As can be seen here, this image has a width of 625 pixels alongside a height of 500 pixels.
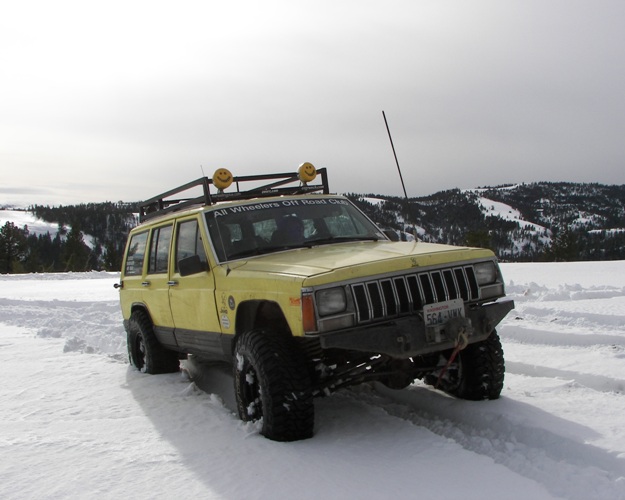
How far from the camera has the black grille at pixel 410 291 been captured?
3.92m

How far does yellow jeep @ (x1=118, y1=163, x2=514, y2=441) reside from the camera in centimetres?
389

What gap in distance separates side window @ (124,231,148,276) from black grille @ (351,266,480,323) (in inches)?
147

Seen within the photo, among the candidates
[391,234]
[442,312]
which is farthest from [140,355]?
[442,312]

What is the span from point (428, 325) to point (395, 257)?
540mm

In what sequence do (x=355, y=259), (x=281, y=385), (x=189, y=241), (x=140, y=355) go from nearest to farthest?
(x=281, y=385) < (x=355, y=259) < (x=189, y=241) < (x=140, y=355)

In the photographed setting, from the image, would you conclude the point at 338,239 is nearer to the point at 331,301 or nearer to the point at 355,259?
the point at 355,259

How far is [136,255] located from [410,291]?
13.9 ft

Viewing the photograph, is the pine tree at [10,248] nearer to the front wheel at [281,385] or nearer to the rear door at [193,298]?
the rear door at [193,298]

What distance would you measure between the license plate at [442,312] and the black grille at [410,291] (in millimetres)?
85

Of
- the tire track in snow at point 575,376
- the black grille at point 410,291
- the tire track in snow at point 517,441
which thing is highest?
the black grille at point 410,291

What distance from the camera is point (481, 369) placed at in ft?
15.5

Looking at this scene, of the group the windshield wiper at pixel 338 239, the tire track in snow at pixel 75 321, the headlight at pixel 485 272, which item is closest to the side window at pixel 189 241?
the windshield wiper at pixel 338 239

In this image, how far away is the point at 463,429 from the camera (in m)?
4.39

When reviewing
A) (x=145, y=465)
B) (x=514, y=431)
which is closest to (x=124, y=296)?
(x=145, y=465)
